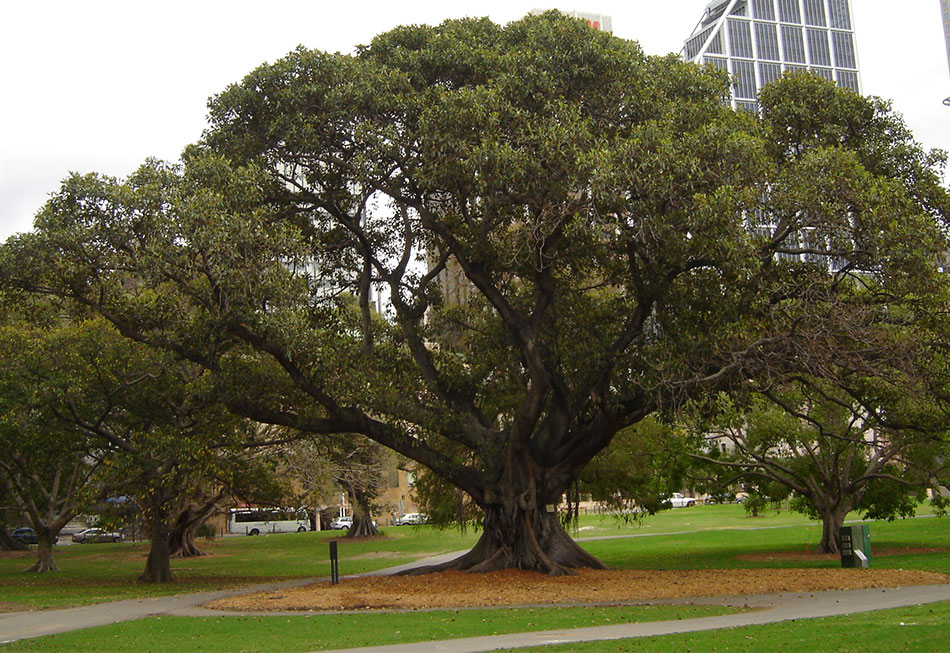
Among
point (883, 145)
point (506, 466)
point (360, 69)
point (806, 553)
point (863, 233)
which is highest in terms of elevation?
point (360, 69)

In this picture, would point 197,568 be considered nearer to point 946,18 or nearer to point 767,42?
point 946,18

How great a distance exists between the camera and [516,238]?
65.9 feet

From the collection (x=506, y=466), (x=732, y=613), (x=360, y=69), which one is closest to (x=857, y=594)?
(x=732, y=613)

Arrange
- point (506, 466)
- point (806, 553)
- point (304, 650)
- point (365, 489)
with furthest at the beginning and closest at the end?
point (365, 489) → point (806, 553) → point (506, 466) → point (304, 650)

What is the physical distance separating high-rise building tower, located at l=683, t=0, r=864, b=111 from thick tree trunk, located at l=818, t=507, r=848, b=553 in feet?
450

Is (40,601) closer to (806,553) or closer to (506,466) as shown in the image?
(506,466)

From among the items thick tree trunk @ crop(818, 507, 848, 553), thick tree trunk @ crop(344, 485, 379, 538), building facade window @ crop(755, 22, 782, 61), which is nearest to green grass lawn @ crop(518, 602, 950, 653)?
thick tree trunk @ crop(818, 507, 848, 553)

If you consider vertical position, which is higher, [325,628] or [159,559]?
[159,559]

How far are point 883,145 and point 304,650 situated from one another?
17040mm

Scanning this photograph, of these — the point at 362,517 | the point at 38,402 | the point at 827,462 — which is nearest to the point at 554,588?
the point at 38,402

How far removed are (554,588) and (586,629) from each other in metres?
5.97

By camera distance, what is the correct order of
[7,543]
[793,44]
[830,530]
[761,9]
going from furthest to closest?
[793,44] < [761,9] < [7,543] < [830,530]

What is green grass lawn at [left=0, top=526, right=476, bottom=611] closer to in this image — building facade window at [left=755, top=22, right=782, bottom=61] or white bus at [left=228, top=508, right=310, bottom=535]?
white bus at [left=228, top=508, right=310, bottom=535]

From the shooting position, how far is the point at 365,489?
48688mm
